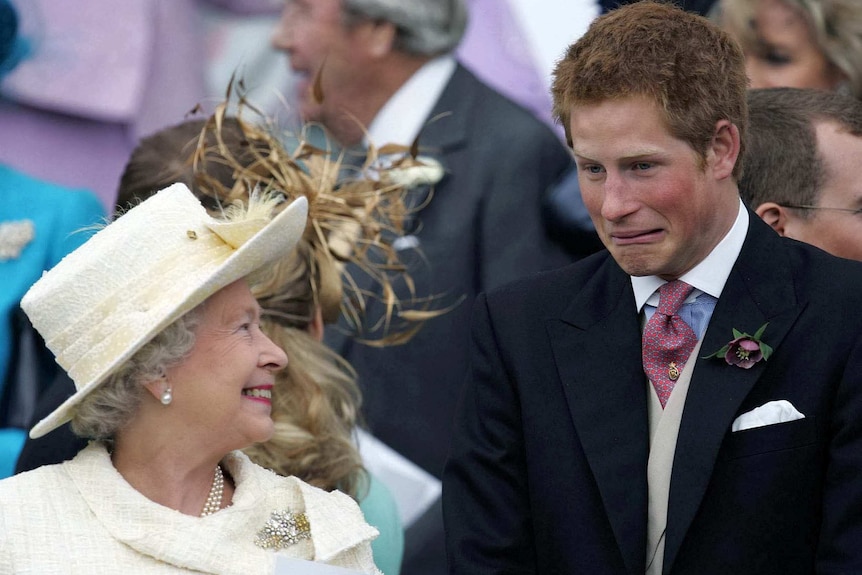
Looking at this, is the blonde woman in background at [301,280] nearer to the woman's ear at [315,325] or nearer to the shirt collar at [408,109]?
the woman's ear at [315,325]

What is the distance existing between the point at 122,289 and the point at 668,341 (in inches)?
39.9

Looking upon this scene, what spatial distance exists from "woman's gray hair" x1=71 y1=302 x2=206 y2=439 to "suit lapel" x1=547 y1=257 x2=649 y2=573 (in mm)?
692

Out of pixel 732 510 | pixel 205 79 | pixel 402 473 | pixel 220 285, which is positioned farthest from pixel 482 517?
pixel 205 79

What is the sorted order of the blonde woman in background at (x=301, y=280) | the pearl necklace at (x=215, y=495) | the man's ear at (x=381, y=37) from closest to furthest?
the pearl necklace at (x=215, y=495)
the blonde woman in background at (x=301, y=280)
the man's ear at (x=381, y=37)

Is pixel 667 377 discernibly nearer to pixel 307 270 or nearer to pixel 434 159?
pixel 307 270

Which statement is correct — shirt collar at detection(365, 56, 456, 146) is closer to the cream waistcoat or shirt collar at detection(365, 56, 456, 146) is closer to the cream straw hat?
the cream straw hat

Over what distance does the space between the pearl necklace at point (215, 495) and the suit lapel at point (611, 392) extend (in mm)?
699

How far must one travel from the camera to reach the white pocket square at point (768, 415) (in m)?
2.57

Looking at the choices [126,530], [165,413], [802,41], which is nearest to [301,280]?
[165,413]

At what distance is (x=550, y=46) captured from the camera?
4.67 metres

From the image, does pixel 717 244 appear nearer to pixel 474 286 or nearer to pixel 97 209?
pixel 474 286

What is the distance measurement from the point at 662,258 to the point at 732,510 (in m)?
0.46

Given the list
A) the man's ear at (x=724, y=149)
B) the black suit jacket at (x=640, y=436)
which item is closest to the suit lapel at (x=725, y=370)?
the black suit jacket at (x=640, y=436)

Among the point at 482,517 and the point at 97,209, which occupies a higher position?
the point at 482,517
